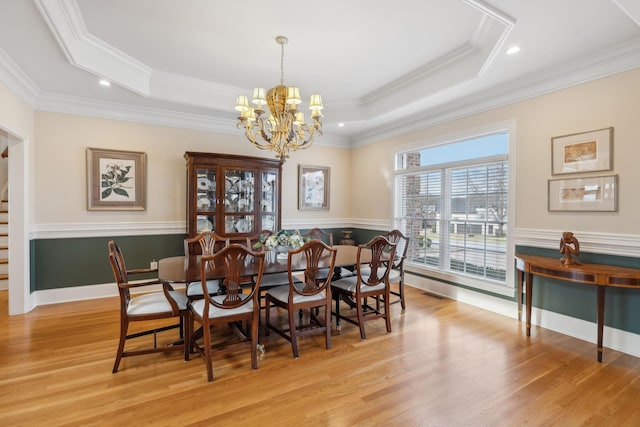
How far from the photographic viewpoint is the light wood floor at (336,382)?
1.94m

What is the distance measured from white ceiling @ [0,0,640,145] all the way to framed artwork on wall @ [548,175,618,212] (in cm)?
98

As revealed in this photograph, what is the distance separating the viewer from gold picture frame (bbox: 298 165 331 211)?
5703 mm

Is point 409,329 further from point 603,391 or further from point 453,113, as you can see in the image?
point 453,113

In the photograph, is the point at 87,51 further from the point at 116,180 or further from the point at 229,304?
the point at 229,304

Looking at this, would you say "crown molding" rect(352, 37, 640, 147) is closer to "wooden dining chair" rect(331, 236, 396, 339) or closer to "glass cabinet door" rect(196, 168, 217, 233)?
"wooden dining chair" rect(331, 236, 396, 339)

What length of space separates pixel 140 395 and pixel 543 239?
386 centimetres

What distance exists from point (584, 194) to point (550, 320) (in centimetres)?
132

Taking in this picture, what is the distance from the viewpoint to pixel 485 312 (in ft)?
12.5

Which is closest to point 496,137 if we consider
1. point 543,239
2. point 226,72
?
point 543,239

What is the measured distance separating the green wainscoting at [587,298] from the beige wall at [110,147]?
3.72 m

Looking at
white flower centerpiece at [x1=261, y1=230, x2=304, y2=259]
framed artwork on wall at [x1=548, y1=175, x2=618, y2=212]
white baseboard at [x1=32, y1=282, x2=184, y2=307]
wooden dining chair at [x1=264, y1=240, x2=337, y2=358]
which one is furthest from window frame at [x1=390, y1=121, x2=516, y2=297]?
white baseboard at [x1=32, y1=282, x2=184, y2=307]

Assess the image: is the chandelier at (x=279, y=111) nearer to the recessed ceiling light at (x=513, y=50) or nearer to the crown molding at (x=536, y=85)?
the recessed ceiling light at (x=513, y=50)

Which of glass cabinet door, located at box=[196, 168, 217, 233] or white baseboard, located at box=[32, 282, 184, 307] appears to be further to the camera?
glass cabinet door, located at box=[196, 168, 217, 233]

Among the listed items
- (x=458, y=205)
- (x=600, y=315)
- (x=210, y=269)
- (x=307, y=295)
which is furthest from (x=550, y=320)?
(x=210, y=269)
